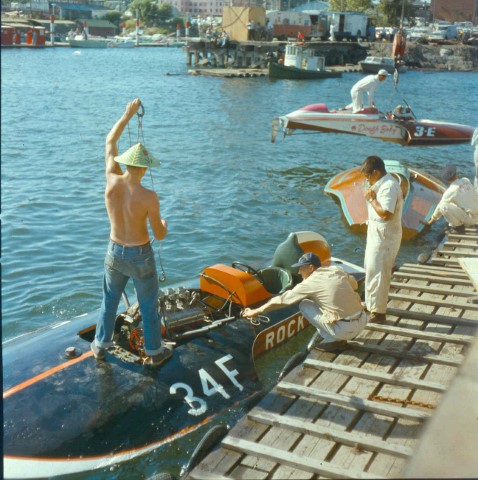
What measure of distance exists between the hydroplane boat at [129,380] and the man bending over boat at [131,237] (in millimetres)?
338

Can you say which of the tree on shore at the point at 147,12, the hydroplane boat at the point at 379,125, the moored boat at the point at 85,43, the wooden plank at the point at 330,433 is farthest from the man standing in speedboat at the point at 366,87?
the tree on shore at the point at 147,12

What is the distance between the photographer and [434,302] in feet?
28.0

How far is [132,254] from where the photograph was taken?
6188mm

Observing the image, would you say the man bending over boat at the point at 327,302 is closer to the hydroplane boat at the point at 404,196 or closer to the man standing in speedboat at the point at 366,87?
the hydroplane boat at the point at 404,196

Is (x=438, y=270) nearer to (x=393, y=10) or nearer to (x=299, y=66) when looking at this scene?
(x=299, y=66)

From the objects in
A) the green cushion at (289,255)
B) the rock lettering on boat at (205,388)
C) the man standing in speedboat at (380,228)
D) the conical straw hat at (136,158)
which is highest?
the conical straw hat at (136,158)

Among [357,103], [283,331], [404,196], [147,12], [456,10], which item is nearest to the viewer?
[283,331]

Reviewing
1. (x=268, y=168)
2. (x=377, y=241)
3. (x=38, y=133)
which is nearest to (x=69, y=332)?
(x=377, y=241)

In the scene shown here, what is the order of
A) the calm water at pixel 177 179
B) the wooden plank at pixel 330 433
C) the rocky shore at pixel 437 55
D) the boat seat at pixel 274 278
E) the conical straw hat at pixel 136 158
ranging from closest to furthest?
the wooden plank at pixel 330 433
the conical straw hat at pixel 136 158
the boat seat at pixel 274 278
the calm water at pixel 177 179
the rocky shore at pixel 437 55

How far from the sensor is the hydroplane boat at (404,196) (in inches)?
578

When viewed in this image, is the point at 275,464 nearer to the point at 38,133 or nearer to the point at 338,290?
the point at 338,290

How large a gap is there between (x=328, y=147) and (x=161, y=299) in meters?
20.9

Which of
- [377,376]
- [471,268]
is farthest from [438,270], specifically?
[377,376]

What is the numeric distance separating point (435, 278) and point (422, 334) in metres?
2.40
